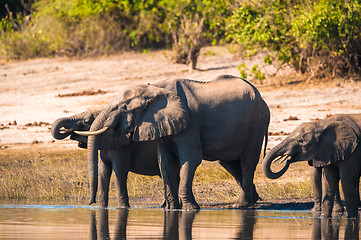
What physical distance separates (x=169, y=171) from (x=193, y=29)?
13423 millimetres

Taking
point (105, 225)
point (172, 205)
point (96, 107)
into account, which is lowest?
point (96, 107)

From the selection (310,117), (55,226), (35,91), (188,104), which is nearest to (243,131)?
(188,104)

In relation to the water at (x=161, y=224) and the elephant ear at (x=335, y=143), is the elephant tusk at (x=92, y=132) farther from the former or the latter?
the elephant ear at (x=335, y=143)

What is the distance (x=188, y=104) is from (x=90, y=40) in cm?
1655

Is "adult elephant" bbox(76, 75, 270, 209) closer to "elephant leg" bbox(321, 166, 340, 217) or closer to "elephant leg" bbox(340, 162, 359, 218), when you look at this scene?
"elephant leg" bbox(321, 166, 340, 217)

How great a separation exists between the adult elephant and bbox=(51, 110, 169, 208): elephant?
159 mm

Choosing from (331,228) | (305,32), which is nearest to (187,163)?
(331,228)

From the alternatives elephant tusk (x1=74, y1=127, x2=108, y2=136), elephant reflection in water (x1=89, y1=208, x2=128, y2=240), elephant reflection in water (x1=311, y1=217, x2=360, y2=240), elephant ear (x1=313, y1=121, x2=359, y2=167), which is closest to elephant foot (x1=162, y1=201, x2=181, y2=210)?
elephant reflection in water (x1=89, y1=208, x2=128, y2=240)

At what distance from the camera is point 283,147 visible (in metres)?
11.0

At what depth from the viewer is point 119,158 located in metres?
12.7

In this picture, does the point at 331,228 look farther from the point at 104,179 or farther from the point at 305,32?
the point at 305,32

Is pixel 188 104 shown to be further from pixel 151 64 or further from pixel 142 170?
pixel 151 64

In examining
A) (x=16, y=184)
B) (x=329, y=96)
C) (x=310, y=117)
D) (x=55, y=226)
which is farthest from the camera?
(x=329, y=96)

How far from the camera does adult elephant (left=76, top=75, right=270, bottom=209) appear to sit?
40.1 ft
